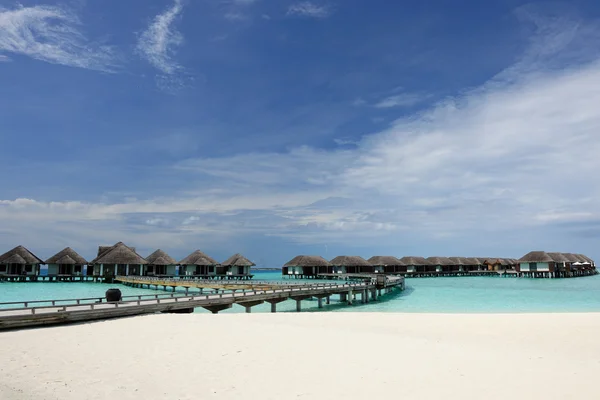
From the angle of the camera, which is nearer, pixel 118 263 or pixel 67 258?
pixel 118 263

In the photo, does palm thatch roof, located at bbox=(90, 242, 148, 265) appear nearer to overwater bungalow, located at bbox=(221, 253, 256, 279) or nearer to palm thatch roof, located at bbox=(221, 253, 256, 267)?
palm thatch roof, located at bbox=(221, 253, 256, 267)

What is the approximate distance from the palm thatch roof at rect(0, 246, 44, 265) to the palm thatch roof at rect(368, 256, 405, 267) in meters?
63.5

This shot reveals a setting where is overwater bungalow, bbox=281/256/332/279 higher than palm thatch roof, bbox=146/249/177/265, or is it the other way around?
palm thatch roof, bbox=146/249/177/265

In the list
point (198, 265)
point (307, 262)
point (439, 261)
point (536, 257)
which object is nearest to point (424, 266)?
point (439, 261)

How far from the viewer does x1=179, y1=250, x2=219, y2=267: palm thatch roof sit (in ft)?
235

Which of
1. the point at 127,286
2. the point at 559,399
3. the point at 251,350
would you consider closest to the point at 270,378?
the point at 251,350

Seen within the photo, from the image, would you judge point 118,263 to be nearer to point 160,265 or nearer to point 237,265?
point 160,265

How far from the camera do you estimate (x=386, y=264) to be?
92.9 m

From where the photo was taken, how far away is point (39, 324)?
17.7 metres

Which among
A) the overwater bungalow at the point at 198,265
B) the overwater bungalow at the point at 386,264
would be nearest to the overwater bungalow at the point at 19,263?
the overwater bungalow at the point at 198,265

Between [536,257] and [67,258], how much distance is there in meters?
88.5

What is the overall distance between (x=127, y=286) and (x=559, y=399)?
59.1 m

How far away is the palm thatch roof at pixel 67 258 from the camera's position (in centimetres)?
6562

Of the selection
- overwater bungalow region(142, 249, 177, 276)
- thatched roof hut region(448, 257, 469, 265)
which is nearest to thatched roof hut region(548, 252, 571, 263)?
thatched roof hut region(448, 257, 469, 265)
